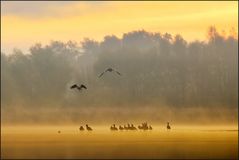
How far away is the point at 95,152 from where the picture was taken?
12275 centimetres

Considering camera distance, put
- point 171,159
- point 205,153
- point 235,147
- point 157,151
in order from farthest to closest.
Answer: point 235,147
point 157,151
point 205,153
point 171,159

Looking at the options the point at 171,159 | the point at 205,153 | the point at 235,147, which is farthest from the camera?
the point at 235,147

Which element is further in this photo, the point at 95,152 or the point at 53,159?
the point at 95,152

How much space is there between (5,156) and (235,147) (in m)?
46.1

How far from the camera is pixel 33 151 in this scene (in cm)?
12731

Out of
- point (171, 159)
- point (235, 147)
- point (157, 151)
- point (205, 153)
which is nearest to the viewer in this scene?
point (171, 159)

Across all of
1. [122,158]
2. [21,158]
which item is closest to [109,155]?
[122,158]

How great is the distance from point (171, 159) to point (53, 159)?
16.9 m

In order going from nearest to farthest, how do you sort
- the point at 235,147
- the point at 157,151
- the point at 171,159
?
the point at 171,159 < the point at 157,151 < the point at 235,147

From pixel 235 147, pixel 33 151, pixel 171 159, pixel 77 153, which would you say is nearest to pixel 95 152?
pixel 77 153

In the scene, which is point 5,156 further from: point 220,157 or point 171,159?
point 220,157

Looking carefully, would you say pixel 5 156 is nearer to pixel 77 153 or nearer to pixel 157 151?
pixel 77 153

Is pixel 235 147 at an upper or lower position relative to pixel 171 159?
upper

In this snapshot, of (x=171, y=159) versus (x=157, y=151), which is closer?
(x=171, y=159)
